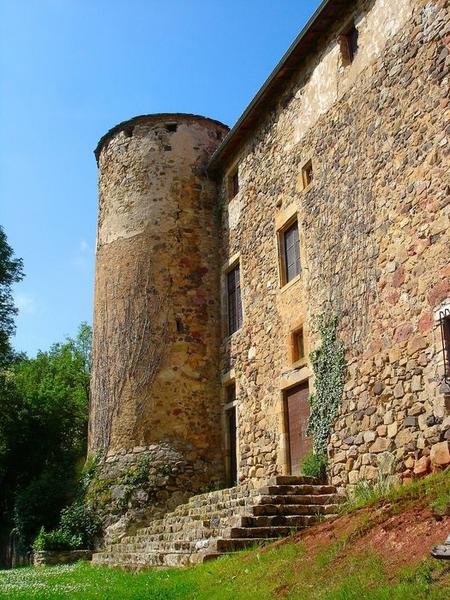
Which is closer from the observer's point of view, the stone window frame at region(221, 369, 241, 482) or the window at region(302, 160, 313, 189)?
the window at region(302, 160, 313, 189)

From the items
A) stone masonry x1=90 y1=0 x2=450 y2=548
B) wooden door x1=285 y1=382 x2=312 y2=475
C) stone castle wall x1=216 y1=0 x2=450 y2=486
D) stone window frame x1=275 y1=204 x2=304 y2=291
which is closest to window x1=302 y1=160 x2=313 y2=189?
stone masonry x1=90 y1=0 x2=450 y2=548

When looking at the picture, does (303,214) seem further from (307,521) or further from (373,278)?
(307,521)

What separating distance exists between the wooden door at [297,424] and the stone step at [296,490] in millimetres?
1332

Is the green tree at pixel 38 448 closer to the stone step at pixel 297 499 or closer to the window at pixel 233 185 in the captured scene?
the stone step at pixel 297 499

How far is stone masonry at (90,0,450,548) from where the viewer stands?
31.3ft

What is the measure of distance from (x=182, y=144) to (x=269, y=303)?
5.75 m

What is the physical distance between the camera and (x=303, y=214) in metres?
12.9

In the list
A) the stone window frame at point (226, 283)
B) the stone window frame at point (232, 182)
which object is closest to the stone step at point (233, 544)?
the stone window frame at point (226, 283)

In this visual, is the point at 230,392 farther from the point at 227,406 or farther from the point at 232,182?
the point at 232,182

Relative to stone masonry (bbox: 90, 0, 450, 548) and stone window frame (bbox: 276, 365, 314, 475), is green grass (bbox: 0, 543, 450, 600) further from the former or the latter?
stone window frame (bbox: 276, 365, 314, 475)

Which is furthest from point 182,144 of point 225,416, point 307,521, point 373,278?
point 307,521

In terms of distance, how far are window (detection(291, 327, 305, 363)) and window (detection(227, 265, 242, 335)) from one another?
2657mm

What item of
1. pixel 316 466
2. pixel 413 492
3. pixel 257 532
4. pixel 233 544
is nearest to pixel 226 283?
pixel 316 466

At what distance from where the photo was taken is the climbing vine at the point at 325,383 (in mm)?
10991
